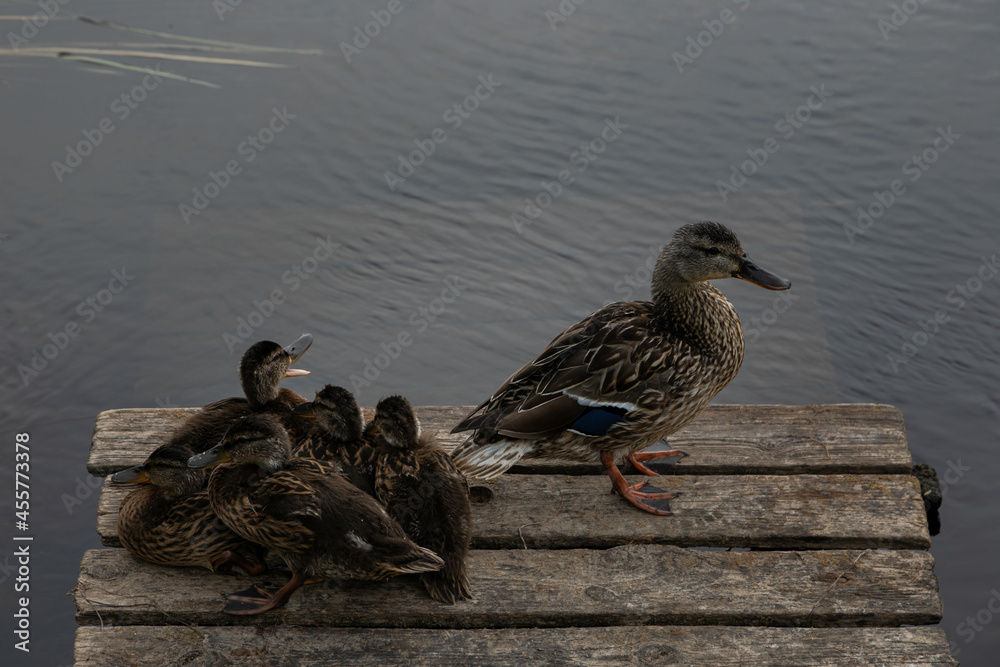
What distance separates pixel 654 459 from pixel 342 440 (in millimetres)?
1280

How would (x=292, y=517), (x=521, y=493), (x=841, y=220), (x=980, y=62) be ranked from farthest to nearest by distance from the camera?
(x=980, y=62)
(x=841, y=220)
(x=521, y=493)
(x=292, y=517)

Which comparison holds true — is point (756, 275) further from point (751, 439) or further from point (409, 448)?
point (409, 448)

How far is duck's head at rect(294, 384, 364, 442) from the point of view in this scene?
3.56m

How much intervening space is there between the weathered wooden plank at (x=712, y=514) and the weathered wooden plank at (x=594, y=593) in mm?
79

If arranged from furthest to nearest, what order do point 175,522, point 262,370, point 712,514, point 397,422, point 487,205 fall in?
point 487,205 < point 262,370 < point 712,514 < point 397,422 < point 175,522

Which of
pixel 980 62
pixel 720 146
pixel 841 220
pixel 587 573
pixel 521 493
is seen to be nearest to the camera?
pixel 587 573

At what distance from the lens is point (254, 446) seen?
3301 mm

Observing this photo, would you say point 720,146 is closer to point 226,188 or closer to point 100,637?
point 226,188

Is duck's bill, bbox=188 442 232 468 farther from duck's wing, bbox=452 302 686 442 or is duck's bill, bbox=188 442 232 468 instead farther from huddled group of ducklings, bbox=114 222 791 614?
duck's wing, bbox=452 302 686 442

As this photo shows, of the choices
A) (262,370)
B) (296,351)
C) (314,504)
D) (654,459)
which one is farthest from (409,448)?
(654,459)

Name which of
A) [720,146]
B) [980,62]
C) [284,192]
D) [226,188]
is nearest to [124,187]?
[226,188]

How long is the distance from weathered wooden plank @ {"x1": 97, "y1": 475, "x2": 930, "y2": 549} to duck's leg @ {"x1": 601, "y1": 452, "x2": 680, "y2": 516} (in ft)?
0.10

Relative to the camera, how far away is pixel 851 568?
11.1 feet

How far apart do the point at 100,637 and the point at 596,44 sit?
684 centimetres
